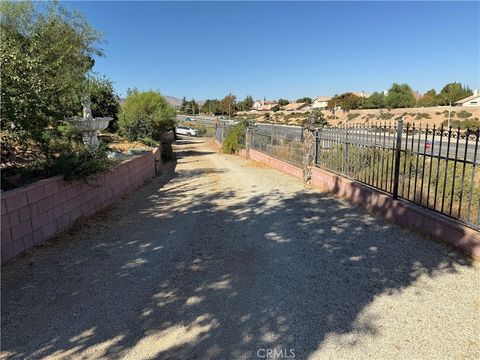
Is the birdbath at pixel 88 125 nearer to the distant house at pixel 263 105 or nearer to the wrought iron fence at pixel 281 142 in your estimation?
the wrought iron fence at pixel 281 142

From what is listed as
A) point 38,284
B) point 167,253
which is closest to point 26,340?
point 38,284

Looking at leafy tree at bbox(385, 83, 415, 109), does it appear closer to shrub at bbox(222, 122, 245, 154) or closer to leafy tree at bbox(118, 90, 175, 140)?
shrub at bbox(222, 122, 245, 154)

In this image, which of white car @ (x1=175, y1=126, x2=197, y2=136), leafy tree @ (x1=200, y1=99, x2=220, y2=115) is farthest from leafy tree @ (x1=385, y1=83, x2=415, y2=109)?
white car @ (x1=175, y1=126, x2=197, y2=136)

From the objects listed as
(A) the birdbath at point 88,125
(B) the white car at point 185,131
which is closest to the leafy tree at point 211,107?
(B) the white car at point 185,131

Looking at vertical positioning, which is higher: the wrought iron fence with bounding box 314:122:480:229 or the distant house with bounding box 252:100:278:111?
the distant house with bounding box 252:100:278:111

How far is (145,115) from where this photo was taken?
19.2m

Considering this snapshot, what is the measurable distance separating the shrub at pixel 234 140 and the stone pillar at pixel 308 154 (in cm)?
1053

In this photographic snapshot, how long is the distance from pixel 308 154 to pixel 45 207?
7.31 m

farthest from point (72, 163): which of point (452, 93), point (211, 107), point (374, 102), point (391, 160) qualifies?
point (211, 107)

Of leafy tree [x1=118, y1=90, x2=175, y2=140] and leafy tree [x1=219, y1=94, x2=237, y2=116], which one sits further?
leafy tree [x1=219, y1=94, x2=237, y2=116]

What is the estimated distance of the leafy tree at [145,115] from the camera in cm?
1820

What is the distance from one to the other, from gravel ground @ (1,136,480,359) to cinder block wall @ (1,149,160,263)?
0.76 feet

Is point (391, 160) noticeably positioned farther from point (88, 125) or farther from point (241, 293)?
point (88, 125)

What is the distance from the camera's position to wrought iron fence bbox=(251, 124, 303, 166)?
12.6 m
